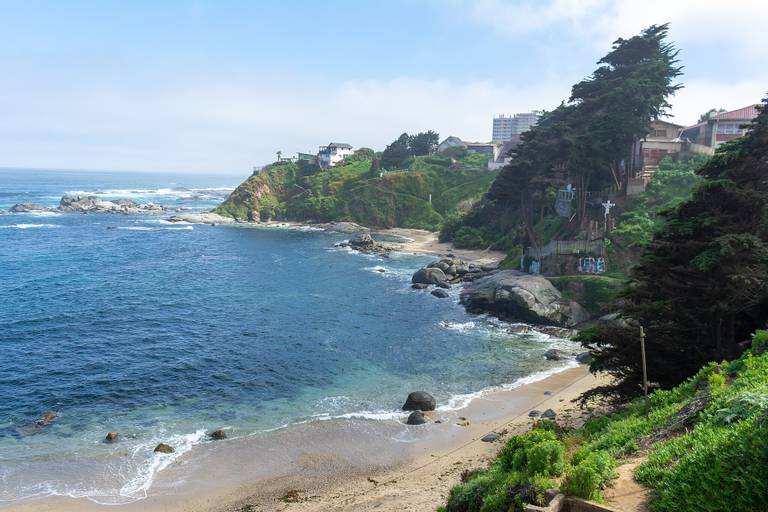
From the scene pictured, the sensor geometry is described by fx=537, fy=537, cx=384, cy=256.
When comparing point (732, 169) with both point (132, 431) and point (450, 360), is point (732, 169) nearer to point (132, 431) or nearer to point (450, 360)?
point (450, 360)

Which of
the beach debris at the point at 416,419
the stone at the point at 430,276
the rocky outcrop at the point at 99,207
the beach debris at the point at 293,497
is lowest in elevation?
the beach debris at the point at 293,497

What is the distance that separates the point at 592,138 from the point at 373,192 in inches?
2869

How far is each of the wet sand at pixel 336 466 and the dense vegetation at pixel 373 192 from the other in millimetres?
87070

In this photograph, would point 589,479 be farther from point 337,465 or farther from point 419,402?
point 419,402

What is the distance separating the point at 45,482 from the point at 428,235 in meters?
91.3

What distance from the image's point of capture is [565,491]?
1187 cm

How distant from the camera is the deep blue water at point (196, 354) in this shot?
2838cm

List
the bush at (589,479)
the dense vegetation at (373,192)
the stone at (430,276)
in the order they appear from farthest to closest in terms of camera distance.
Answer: the dense vegetation at (373,192) → the stone at (430,276) → the bush at (589,479)

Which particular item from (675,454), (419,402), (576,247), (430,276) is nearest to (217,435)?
(419,402)

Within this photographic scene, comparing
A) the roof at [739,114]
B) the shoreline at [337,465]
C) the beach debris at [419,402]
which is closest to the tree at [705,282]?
the shoreline at [337,465]

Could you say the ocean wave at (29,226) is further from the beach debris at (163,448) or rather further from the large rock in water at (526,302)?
the beach debris at (163,448)

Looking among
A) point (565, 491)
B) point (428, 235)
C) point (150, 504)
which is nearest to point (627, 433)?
point (565, 491)

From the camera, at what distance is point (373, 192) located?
127688 millimetres

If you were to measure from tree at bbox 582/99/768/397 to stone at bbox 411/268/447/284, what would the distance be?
139ft
